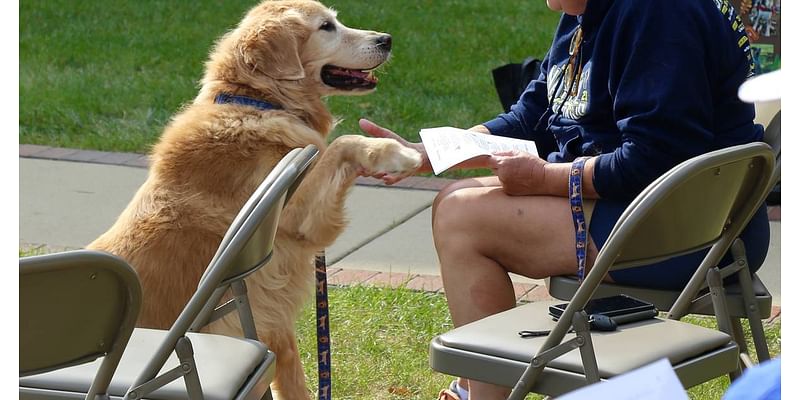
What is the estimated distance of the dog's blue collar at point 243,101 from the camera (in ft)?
11.7

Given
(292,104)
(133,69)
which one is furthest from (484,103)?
(292,104)

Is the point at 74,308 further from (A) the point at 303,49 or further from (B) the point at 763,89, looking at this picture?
(A) the point at 303,49

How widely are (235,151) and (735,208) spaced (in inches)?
60.9

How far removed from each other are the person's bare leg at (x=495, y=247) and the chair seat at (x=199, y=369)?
67cm

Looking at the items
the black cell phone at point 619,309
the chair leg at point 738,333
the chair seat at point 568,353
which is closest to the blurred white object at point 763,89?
the chair seat at point 568,353

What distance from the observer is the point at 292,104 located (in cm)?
367

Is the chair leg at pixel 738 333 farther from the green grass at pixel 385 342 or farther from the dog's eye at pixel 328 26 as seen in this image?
the dog's eye at pixel 328 26

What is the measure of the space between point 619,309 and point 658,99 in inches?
23.1

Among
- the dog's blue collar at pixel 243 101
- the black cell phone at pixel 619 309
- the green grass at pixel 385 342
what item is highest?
the dog's blue collar at pixel 243 101

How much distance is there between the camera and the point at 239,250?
7.62ft

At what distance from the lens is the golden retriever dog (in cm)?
329

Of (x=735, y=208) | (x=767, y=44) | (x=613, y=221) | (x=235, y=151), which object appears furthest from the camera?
(x=767, y=44)

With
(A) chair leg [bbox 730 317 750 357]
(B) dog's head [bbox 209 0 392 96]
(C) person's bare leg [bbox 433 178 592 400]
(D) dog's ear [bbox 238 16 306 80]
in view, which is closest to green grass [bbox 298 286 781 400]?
(A) chair leg [bbox 730 317 750 357]

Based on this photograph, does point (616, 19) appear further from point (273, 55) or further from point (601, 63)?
point (273, 55)
